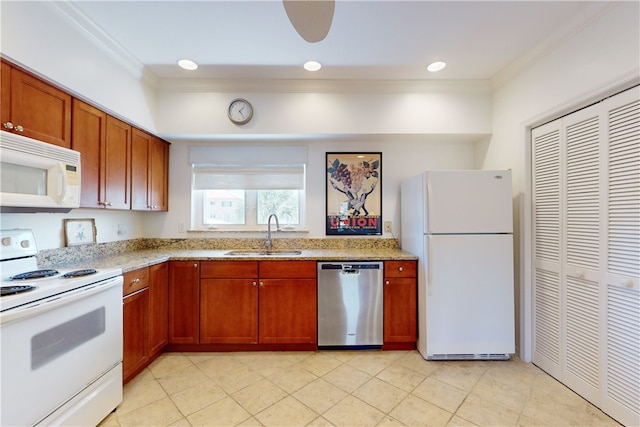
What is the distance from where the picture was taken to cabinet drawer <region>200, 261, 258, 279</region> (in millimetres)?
2318

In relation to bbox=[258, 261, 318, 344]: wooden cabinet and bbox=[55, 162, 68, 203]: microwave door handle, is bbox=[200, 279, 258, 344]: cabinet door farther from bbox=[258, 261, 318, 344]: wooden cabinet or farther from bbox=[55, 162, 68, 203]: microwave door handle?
bbox=[55, 162, 68, 203]: microwave door handle

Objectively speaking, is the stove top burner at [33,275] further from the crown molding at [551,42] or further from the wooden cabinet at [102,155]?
the crown molding at [551,42]

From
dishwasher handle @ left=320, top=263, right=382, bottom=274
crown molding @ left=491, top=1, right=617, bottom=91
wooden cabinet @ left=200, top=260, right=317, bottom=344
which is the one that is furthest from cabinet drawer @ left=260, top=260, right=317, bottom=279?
crown molding @ left=491, top=1, right=617, bottom=91

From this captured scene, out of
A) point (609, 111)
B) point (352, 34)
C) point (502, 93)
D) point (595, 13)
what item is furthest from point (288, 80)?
→ point (609, 111)

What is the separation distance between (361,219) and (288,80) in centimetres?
163

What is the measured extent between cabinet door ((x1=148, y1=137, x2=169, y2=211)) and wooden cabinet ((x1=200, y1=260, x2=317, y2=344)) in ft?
3.14

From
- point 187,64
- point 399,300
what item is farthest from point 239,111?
point 399,300

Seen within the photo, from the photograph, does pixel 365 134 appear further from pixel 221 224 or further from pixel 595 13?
pixel 221 224

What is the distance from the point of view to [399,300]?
7.75 feet

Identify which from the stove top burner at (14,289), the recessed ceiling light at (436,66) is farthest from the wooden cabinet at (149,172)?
the recessed ceiling light at (436,66)

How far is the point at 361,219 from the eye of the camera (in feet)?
9.53

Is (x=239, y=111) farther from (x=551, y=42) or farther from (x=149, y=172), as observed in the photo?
(x=551, y=42)

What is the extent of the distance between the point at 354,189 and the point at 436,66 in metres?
1.38

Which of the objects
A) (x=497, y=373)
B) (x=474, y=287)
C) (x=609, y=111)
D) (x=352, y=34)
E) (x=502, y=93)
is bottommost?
(x=497, y=373)
